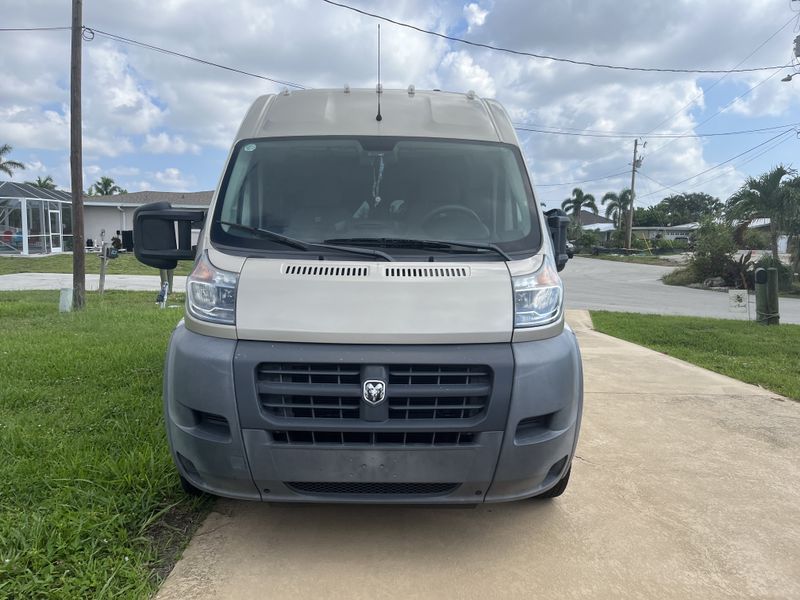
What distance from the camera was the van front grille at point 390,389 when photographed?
104 inches

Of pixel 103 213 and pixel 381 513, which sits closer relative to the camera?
pixel 381 513

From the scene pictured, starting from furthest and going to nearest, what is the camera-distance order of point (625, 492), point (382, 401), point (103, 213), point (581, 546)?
point (103, 213) < point (625, 492) < point (581, 546) < point (382, 401)

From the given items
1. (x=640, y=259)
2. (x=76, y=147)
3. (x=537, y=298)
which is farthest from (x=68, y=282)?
(x=640, y=259)

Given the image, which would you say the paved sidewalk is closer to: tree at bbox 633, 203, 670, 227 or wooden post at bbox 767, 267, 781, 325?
wooden post at bbox 767, 267, 781, 325

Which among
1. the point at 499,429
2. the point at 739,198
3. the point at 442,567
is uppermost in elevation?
the point at 739,198

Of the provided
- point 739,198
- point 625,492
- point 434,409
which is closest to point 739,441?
point 625,492

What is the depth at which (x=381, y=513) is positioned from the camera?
335 cm

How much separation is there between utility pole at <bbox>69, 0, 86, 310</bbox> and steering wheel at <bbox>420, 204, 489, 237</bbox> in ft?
33.5

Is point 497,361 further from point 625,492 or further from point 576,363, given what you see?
point 625,492

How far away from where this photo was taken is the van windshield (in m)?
3.20

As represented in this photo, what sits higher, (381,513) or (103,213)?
(103,213)

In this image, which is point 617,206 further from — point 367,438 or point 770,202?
point 367,438

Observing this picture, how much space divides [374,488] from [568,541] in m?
1.08

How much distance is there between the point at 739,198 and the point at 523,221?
81.5ft
